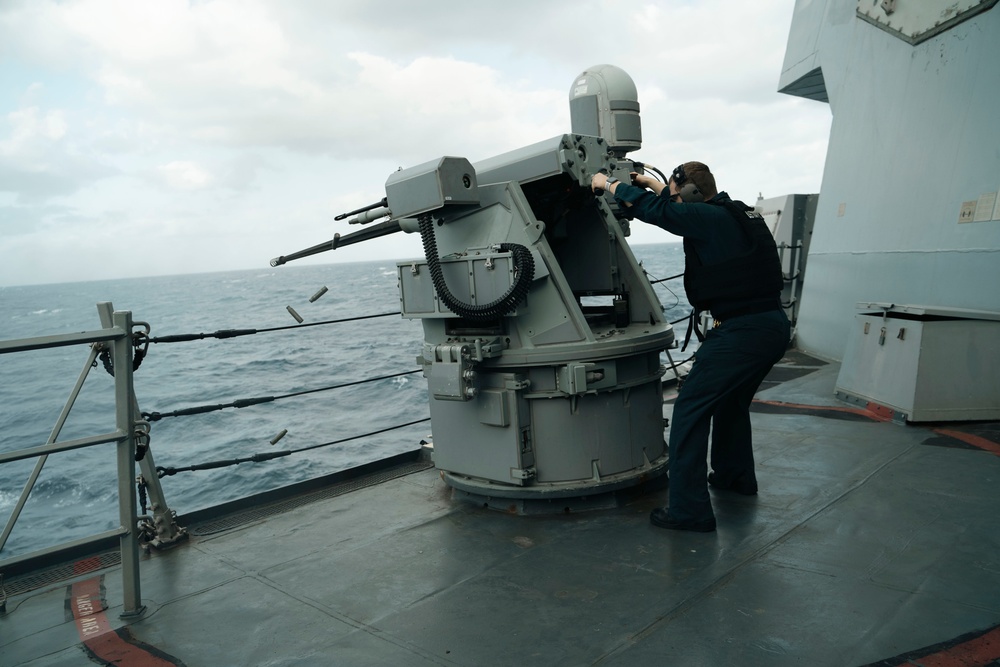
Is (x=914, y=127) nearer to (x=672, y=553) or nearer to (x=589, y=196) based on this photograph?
(x=589, y=196)

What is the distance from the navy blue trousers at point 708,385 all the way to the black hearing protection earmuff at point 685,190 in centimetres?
59

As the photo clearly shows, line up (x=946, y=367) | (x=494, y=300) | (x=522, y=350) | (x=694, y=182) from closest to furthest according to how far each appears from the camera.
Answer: (x=694, y=182)
(x=494, y=300)
(x=522, y=350)
(x=946, y=367)

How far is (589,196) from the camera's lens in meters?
3.99

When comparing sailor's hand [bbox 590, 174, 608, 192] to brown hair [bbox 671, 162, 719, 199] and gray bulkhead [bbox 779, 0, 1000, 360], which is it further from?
gray bulkhead [bbox 779, 0, 1000, 360]

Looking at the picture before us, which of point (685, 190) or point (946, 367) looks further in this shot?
point (946, 367)

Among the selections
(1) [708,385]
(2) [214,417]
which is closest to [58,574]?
(1) [708,385]

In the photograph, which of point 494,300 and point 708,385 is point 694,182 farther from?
point 494,300

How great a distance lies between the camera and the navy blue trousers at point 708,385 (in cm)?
328

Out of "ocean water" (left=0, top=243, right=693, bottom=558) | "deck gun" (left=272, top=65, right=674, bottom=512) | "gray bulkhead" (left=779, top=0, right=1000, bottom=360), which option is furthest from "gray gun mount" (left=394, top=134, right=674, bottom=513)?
"gray bulkhead" (left=779, top=0, right=1000, bottom=360)

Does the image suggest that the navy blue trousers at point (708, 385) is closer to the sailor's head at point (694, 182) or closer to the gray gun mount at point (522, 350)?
the gray gun mount at point (522, 350)

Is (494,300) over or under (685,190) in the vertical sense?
under

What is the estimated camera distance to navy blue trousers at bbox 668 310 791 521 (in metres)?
3.28

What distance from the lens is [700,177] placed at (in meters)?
3.41

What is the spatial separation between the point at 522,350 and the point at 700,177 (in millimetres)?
1167
